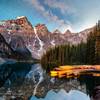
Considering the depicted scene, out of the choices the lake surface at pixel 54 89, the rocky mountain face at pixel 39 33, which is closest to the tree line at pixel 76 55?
the rocky mountain face at pixel 39 33

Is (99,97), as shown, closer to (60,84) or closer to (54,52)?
(60,84)

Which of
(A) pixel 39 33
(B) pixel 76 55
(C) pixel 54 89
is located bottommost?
(C) pixel 54 89

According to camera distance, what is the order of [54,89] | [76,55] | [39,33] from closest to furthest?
[54,89] → [76,55] → [39,33]

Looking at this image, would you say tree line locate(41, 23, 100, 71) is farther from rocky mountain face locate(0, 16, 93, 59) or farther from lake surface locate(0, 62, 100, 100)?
lake surface locate(0, 62, 100, 100)

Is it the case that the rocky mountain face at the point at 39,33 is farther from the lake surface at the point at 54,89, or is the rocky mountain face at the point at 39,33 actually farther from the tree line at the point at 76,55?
the lake surface at the point at 54,89

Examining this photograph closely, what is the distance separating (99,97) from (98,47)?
5928mm

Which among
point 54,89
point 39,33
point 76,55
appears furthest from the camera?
point 39,33

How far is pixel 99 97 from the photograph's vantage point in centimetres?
668

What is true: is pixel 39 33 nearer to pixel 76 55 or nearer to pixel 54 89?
pixel 76 55

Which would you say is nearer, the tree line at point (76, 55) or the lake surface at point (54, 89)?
the lake surface at point (54, 89)

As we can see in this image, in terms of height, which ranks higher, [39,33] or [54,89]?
[39,33]

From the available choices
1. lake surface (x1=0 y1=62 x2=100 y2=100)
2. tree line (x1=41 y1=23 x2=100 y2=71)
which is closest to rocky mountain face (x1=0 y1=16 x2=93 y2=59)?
tree line (x1=41 y1=23 x2=100 y2=71)

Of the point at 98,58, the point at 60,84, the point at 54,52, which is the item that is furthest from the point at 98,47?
the point at 60,84

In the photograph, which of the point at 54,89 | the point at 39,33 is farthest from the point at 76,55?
the point at 39,33
